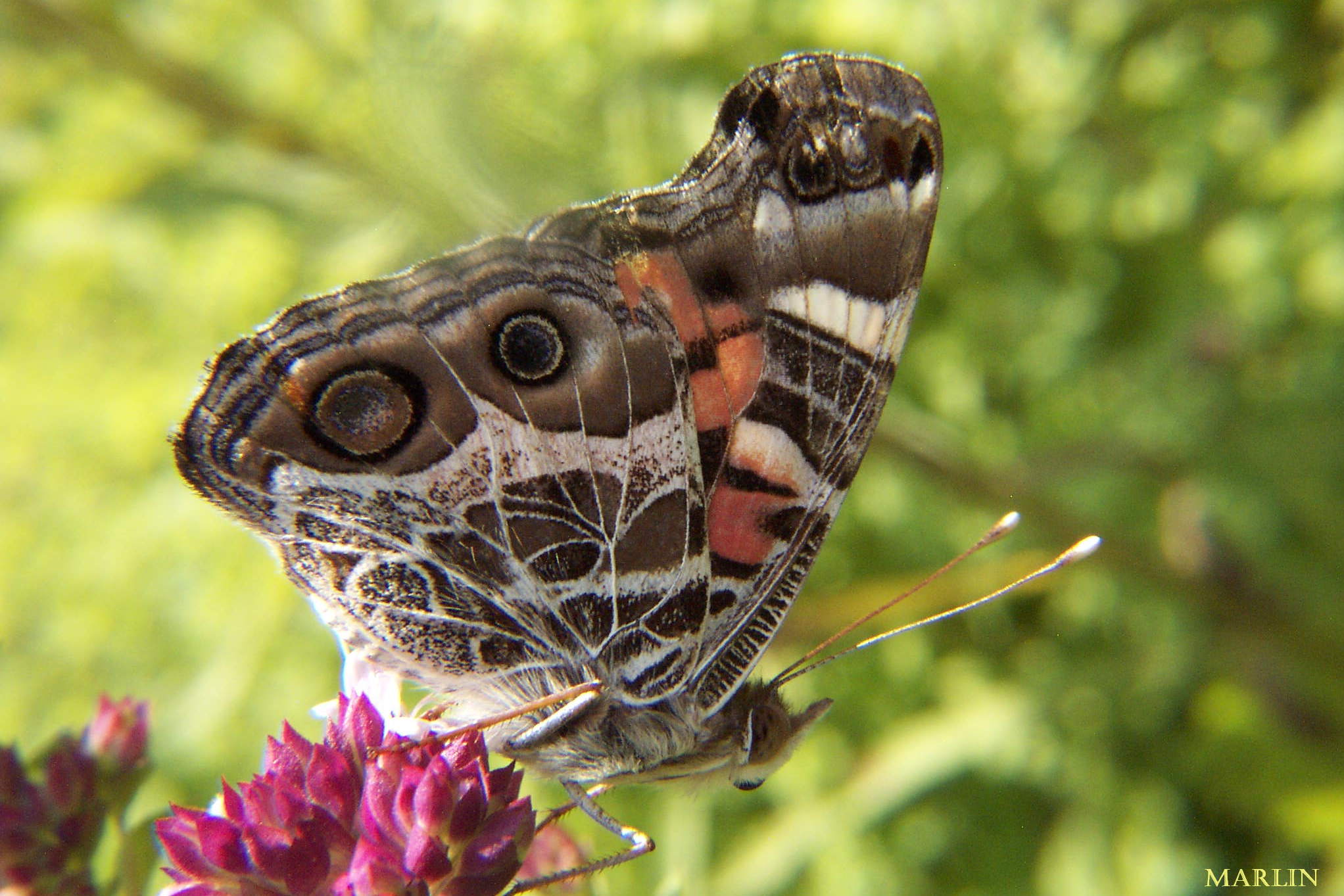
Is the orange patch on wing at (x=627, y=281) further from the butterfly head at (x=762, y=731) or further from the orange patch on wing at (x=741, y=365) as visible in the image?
the butterfly head at (x=762, y=731)

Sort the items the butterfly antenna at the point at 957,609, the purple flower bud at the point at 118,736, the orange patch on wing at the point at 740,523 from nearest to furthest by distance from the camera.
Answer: the butterfly antenna at the point at 957,609, the orange patch on wing at the point at 740,523, the purple flower bud at the point at 118,736

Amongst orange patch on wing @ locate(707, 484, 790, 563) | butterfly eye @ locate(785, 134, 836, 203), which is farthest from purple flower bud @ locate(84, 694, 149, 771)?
butterfly eye @ locate(785, 134, 836, 203)

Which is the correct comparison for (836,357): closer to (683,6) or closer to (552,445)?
(552,445)

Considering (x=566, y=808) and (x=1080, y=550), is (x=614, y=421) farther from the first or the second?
(x=1080, y=550)

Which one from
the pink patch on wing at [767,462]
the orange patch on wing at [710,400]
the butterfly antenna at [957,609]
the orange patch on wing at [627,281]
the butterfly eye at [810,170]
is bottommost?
the butterfly antenna at [957,609]

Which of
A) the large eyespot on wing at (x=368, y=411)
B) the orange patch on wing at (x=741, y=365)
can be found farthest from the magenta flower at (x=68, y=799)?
the orange patch on wing at (x=741, y=365)
